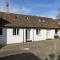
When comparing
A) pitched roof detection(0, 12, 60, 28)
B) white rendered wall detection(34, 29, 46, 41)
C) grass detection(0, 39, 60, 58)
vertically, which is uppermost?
pitched roof detection(0, 12, 60, 28)

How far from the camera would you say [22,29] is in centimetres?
3347

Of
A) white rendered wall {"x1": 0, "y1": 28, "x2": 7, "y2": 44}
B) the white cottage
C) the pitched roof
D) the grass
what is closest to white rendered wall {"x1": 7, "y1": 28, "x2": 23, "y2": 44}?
the white cottage

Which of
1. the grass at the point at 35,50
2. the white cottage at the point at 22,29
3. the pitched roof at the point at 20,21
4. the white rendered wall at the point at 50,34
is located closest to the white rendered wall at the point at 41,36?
the white cottage at the point at 22,29

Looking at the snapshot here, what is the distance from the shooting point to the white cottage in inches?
1214

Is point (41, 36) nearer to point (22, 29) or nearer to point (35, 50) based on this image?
point (22, 29)

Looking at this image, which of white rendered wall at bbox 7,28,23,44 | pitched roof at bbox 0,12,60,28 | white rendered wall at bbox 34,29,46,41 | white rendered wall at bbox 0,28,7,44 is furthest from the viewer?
white rendered wall at bbox 34,29,46,41

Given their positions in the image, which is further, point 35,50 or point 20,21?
point 20,21

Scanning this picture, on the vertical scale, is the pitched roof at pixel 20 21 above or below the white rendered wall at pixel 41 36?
above

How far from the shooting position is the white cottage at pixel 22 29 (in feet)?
101

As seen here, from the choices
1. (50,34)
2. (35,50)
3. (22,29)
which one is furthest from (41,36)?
(35,50)

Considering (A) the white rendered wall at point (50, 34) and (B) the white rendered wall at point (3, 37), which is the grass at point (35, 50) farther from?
(A) the white rendered wall at point (50, 34)

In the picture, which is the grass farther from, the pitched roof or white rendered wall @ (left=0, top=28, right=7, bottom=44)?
the pitched roof

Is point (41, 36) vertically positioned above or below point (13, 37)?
below

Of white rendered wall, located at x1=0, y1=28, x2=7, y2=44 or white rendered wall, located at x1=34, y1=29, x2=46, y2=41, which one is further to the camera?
white rendered wall, located at x1=34, y1=29, x2=46, y2=41
